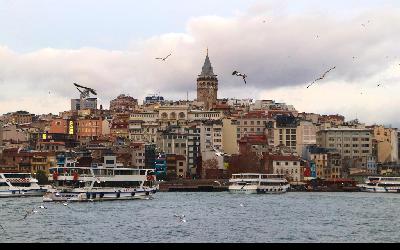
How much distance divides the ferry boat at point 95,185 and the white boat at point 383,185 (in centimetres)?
2620

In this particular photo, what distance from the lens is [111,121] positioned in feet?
304

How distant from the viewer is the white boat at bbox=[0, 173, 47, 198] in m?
45.4

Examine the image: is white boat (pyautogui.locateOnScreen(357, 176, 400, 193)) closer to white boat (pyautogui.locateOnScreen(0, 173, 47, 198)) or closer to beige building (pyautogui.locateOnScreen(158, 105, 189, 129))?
white boat (pyautogui.locateOnScreen(0, 173, 47, 198))

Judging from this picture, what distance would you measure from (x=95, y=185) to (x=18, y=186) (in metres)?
9.72

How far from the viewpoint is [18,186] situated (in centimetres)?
4691

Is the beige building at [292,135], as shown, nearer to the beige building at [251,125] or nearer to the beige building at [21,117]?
the beige building at [251,125]

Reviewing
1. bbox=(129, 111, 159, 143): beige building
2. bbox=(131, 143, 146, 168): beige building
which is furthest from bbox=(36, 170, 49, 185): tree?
bbox=(129, 111, 159, 143): beige building

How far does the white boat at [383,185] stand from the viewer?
60375 mm

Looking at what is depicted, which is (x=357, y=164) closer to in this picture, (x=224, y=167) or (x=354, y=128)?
(x=354, y=128)

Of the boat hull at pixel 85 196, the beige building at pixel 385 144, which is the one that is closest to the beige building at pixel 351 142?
the beige building at pixel 385 144

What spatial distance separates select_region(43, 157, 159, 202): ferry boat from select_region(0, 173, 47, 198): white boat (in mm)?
6642

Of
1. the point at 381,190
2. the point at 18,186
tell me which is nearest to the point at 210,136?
the point at 381,190

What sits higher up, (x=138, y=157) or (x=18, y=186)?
(x=138, y=157)

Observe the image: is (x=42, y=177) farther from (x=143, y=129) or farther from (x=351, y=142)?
(x=351, y=142)
